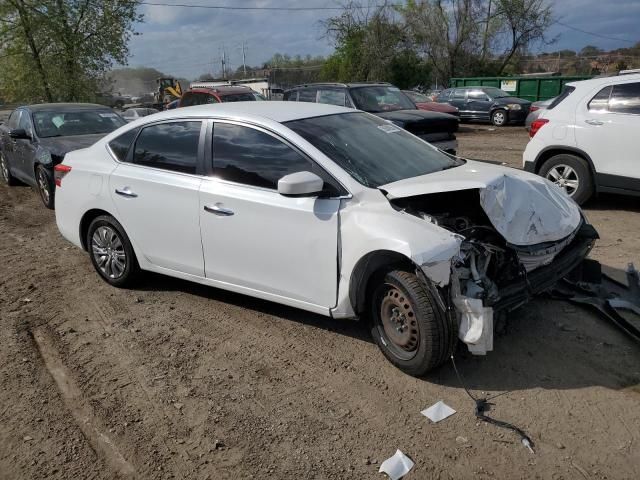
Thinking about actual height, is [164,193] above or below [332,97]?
below

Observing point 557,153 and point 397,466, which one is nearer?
point 397,466

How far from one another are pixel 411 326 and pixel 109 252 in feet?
10.3

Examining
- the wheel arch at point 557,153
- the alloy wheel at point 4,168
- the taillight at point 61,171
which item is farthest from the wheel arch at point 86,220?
the alloy wheel at point 4,168

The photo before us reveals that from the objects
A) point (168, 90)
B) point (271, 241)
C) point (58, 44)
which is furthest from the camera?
point (168, 90)

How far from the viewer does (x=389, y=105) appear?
1125cm

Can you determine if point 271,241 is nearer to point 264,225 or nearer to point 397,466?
point 264,225

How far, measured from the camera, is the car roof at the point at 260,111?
4.29 metres

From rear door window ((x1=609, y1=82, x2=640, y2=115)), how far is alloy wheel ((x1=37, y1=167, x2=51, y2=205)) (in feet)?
26.1

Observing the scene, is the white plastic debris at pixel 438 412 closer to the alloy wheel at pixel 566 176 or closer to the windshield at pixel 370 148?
the windshield at pixel 370 148

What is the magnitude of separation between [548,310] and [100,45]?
731 inches

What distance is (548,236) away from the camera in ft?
12.3

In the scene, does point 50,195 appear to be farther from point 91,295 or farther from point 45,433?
point 45,433

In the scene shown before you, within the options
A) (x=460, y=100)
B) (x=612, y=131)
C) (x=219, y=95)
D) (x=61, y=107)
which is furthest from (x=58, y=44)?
(x=612, y=131)

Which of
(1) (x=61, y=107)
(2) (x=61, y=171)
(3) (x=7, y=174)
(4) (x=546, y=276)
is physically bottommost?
(3) (x=7, y=174)
